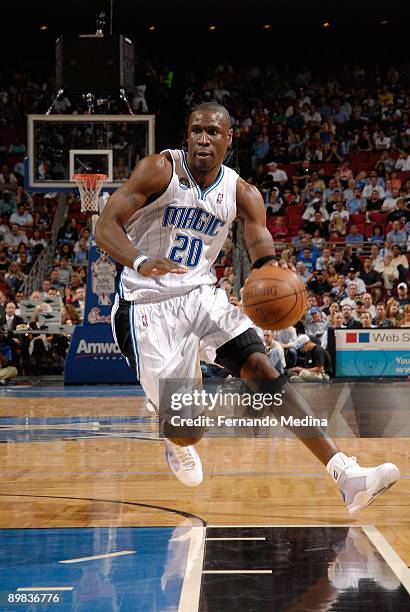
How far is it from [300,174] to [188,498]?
1502 centimetres

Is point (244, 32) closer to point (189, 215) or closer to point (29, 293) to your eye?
point (29, 293)

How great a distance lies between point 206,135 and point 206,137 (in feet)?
0.03

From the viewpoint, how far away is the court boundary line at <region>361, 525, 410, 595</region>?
3.34 m

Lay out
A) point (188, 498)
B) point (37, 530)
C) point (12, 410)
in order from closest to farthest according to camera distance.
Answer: point (37, 530) < point (188, 498) < point (12, 410)

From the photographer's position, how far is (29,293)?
16.5m

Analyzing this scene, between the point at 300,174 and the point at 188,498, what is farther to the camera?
the point at 300,174

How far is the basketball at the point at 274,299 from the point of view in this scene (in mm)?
4461

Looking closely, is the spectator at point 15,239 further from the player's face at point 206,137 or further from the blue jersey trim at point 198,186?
the player's face at point 206,137

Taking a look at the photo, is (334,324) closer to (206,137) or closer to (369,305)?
(369,305)

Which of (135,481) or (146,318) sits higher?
(146,318)

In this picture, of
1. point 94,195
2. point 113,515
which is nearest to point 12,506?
point 113,515

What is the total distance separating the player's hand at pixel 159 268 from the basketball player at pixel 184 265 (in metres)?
0.25

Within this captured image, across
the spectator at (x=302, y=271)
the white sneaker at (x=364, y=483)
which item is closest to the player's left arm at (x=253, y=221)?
the white sneaker at (x=364, y=483)

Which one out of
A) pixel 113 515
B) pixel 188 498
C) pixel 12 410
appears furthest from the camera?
pixel 12 410
